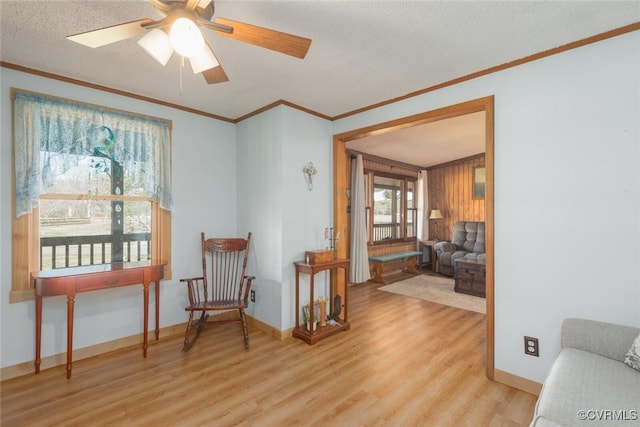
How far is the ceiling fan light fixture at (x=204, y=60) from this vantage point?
1.53 m

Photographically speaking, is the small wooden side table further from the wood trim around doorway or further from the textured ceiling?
the textured ceiling

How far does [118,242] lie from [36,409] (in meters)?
1.39

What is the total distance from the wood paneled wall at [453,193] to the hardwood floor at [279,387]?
13.4 feet

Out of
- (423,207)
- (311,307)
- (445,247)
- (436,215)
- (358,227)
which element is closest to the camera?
(311,307)

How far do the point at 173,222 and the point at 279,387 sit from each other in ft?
6.54

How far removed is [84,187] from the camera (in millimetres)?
2672

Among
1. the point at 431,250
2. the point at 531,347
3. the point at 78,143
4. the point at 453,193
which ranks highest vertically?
the point at 78,143

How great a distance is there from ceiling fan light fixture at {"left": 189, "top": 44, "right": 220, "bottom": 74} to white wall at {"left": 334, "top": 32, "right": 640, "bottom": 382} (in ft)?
6.76

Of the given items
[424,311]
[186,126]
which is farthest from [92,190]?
[424,311]

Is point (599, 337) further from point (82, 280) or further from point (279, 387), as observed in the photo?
point (82, 280)

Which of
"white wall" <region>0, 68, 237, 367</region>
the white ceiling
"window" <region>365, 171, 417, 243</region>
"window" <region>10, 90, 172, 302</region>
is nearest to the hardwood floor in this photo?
"white wall" <region>0, 68, 237, 367</region>

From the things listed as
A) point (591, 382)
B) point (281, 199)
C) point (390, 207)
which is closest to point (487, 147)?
point (591, 382)

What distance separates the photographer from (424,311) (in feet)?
12.9

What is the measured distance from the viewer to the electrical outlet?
2139mm
